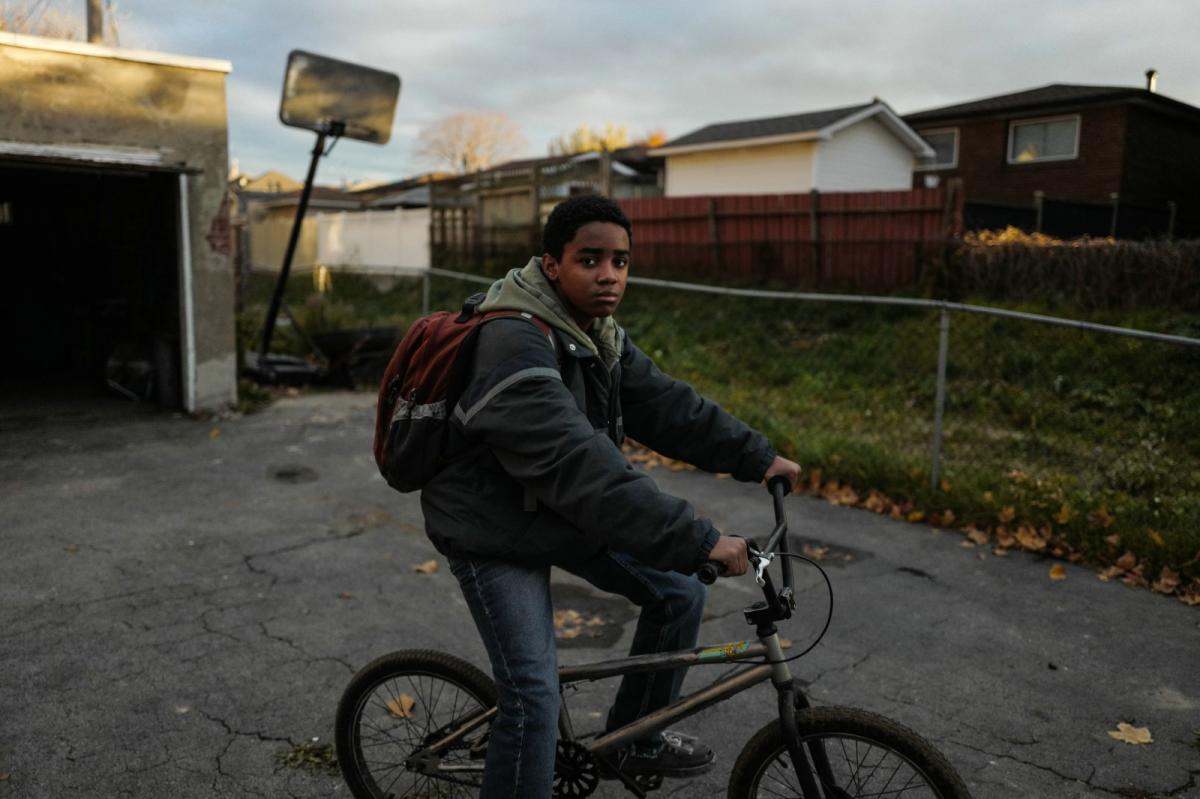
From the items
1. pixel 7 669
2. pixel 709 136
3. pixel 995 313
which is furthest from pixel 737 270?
pixel 7 669

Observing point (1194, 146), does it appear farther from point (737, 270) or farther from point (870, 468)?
point (870, 468)

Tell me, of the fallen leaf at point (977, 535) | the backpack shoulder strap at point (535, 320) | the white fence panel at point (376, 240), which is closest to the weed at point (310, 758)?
the backpack shoulder strap at point (535, 320)

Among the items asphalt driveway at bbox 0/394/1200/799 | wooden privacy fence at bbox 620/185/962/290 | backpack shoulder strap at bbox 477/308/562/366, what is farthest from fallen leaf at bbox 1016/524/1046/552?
wooden privacy fence at bbox 620/185/962/290

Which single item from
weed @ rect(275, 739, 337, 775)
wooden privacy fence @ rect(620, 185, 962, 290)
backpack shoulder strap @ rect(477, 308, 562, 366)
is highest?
wooden privacy fence @ rect(620, 185, 962, 290)

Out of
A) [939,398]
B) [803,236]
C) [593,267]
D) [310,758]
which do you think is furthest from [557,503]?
[803,236]

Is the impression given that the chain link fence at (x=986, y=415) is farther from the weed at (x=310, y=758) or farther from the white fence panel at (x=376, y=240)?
the white fence panel at (x=376, y=240)

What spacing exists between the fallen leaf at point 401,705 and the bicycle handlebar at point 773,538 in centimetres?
133

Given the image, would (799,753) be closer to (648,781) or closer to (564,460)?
(648,781)

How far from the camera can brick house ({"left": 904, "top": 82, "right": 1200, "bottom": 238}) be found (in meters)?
23.6

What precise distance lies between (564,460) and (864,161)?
24282 mm

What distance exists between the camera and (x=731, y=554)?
217cm

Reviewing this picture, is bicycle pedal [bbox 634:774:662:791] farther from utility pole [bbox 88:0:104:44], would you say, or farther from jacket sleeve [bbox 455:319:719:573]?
utility pole [bbox 88:0:104:44]

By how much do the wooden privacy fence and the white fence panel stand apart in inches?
320

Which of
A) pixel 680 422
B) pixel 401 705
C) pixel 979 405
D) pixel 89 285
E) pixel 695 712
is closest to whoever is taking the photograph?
pixel 695 712
